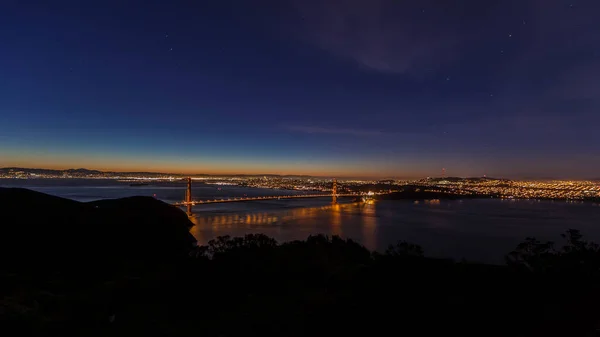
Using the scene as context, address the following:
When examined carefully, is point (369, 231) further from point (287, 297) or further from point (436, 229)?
point (287, 297)

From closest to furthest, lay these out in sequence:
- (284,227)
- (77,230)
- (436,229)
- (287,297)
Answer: (287,297)
(77,230)
(436,229)
(284,227)

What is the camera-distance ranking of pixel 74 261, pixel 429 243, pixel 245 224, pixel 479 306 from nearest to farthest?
pixel 479 306 → pixel 74 261 → pixel 429 243 → pixel 245 224

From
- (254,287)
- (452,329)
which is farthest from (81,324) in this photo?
(452,329)

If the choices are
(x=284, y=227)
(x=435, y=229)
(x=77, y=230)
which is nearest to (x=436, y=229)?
(x=435, y=229)

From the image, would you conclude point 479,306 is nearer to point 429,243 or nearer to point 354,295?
point 354,295

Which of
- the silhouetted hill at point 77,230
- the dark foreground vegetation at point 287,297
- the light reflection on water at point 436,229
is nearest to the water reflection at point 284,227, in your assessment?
the light reflection on water at point 436,229

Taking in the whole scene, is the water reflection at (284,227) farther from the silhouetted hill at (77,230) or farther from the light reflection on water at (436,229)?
the silhouetted hill at (77,230)
